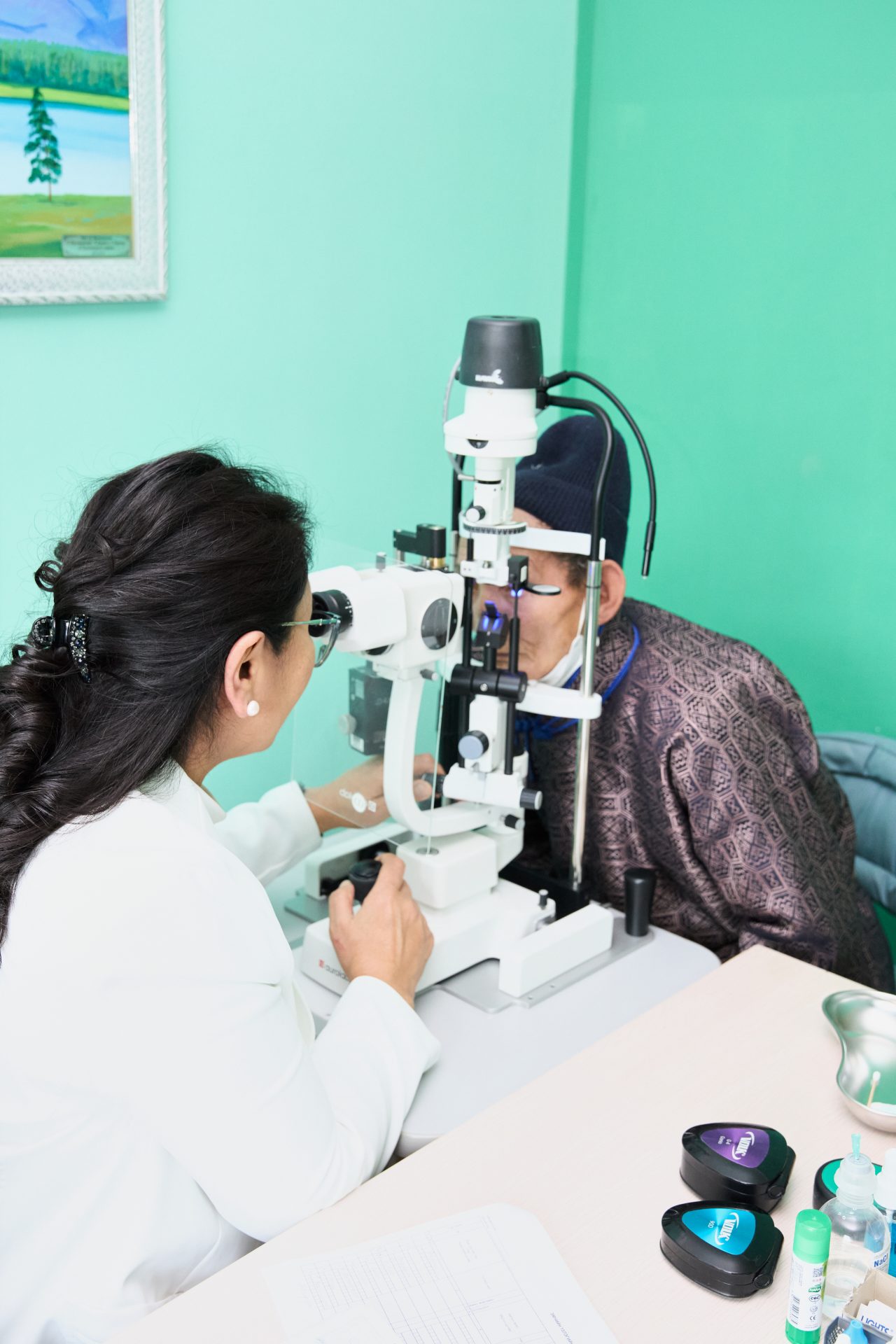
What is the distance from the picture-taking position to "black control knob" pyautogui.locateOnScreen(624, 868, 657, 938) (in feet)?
5.45

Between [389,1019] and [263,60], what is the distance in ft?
5.25

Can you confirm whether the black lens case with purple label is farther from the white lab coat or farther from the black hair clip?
the black hair clip

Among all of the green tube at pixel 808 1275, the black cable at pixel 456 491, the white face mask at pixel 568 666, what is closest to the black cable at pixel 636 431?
the black cable at pixel 456 491

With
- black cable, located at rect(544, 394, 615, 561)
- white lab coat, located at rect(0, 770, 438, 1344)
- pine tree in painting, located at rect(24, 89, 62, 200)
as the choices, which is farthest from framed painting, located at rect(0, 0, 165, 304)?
white lab coat, located at rect(0, 770, 438, 1344)

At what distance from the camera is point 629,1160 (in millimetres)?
1161

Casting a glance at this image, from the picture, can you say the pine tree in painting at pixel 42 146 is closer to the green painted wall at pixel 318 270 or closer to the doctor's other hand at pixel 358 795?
the green painted wall at pixel 318 270

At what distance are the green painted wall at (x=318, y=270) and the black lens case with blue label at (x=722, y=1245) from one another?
0.76m

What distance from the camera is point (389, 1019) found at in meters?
1.30

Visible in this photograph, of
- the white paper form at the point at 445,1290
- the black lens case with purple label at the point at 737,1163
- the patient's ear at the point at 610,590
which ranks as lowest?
the white paper form at the point at 445,1290

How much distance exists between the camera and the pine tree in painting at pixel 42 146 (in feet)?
5.71

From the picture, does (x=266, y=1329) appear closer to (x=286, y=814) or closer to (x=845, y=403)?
(x=286, y=814)

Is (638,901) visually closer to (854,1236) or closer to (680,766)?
(680,766)

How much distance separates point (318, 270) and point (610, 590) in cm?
87

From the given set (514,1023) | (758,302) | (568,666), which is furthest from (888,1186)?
(758,302)
